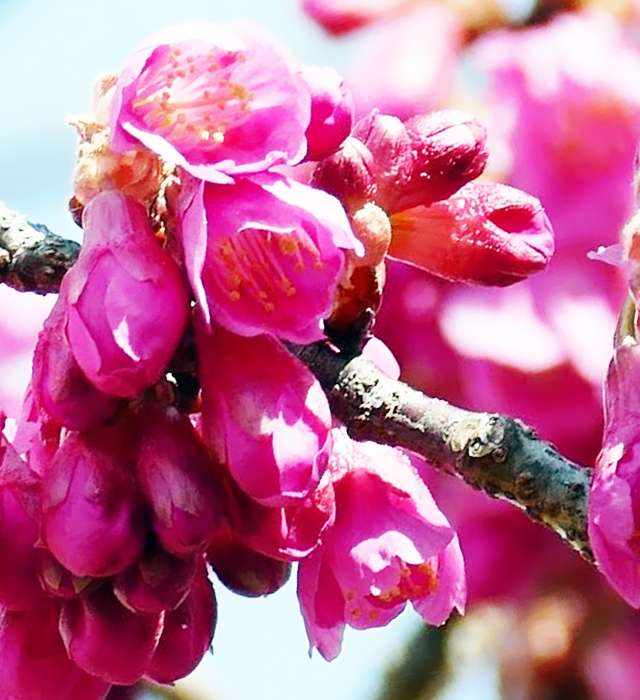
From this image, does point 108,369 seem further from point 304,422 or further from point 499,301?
point 499,301

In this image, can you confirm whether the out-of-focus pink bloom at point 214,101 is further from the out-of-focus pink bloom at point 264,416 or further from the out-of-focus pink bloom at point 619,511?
the out-of-focus pink bloom at point 619,511

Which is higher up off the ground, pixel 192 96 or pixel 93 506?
pixel 192 96

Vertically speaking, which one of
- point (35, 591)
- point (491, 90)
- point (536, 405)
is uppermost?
point (35, 591)

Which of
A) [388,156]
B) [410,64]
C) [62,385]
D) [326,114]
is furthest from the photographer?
[410,64]

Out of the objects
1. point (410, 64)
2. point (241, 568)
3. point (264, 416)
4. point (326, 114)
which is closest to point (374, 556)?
point (241, 568)

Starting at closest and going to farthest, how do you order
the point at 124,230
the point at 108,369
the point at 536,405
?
the point at 108,369, the point at 124,230, the point at 536,405

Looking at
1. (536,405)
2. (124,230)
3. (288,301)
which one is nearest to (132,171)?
(124,230)

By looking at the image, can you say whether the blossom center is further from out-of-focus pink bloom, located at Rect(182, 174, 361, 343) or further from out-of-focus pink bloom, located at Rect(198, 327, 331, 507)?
out-of-focus pink bloom, located at Rect(198, 327, 331, 507)

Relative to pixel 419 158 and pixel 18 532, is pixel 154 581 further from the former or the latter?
pixel 419 158

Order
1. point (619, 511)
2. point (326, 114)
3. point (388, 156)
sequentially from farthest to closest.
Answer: point (388, 156)
point (326, 114)
point (619, 511)
